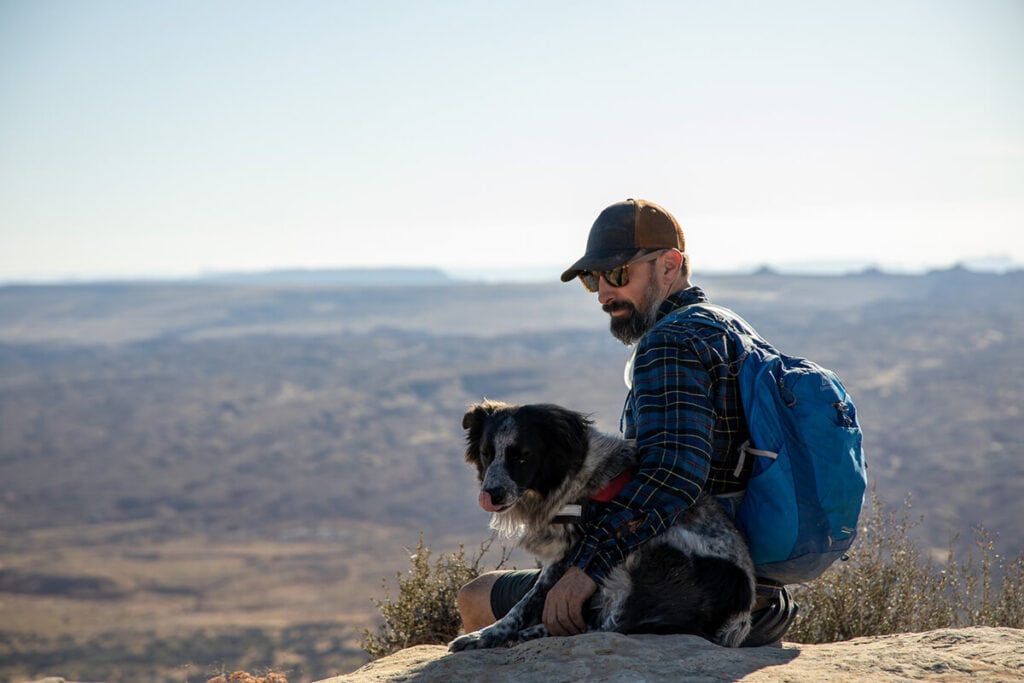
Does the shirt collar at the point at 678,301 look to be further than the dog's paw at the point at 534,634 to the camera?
Yes

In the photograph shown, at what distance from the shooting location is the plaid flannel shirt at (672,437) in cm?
387

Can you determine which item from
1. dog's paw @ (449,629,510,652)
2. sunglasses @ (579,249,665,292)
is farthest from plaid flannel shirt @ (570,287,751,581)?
dog's paw @ (449,629,510,652)

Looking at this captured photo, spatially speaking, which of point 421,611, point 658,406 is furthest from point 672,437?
point 421,611

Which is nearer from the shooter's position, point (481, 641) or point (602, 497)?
point (602, 497)

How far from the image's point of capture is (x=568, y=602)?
13.1 feet

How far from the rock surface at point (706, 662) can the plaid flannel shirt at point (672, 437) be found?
1.19 ft

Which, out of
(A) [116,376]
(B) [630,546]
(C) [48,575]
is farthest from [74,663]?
(A) [116,376]

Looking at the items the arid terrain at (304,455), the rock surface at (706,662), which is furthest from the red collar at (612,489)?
the arid terrain at (304,455)

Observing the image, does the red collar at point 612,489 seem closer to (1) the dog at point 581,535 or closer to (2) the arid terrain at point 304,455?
(1) the dog at point 581,535

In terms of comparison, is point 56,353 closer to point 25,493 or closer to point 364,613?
point 25,493

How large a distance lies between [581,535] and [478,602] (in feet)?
A: 3.27

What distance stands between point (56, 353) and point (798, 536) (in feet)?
550

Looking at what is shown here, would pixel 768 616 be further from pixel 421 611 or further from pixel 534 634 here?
pixel 421 611

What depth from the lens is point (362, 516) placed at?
2997 inches
